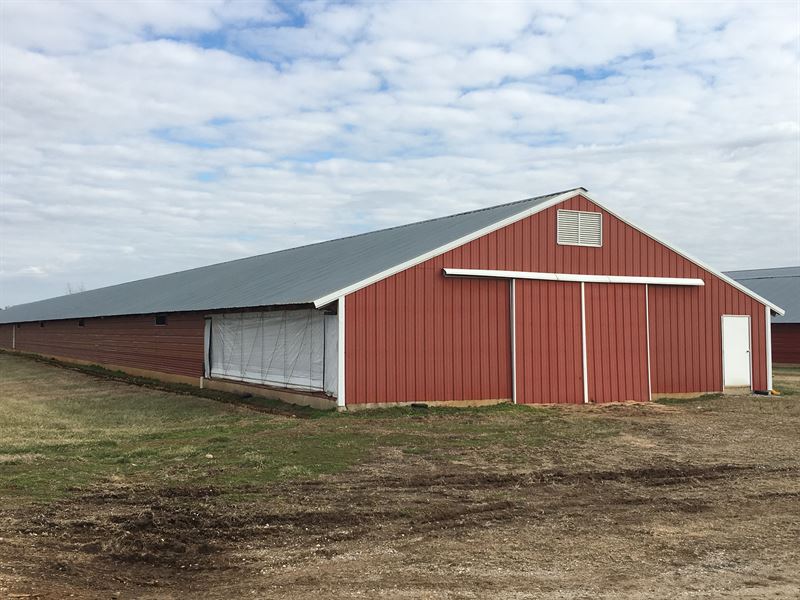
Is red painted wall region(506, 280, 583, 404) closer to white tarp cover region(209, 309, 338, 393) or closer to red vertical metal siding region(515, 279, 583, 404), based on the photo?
red vertical metal siding region(515, 279, 583, 404)

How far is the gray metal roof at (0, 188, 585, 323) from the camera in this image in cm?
1919

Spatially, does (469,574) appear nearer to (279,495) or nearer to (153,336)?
(279,495)

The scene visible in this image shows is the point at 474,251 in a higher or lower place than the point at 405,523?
higher

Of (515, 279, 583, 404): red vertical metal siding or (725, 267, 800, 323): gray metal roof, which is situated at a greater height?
(725, 267, 800, 323): gray metal roof

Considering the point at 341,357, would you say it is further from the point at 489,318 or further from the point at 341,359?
the point at 489,318

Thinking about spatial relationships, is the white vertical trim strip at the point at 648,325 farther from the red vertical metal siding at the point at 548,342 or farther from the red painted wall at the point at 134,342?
the red painted wall at the point at 134,342

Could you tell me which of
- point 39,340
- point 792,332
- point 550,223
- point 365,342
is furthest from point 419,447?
point 39,340

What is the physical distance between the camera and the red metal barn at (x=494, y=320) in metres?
17.6

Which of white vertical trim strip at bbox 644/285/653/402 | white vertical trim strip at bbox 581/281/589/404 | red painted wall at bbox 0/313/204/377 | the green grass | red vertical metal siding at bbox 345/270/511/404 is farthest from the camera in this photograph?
red painted wall at bbox 0/313/204/377

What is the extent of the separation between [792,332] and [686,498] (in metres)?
33.7

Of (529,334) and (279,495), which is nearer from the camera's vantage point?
(279,495)

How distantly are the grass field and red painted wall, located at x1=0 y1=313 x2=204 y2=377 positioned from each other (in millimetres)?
9627

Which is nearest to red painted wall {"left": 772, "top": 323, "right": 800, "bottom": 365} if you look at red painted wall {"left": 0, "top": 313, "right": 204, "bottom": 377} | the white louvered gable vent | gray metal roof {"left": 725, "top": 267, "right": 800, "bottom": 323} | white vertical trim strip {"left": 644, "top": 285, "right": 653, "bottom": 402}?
gray metal roof {"left": 725, "top": 267, "right": 800, "bottom": 323}

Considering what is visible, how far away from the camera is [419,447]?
12672mm
